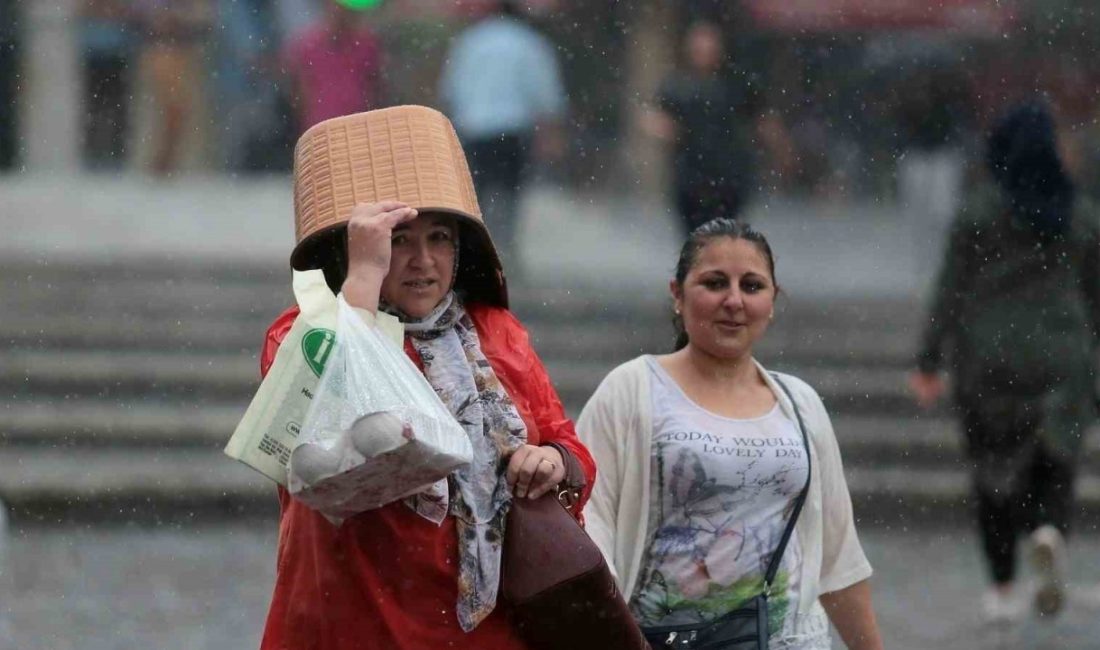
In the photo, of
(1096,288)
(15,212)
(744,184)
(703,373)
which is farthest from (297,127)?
(703,373)

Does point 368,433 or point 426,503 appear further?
point 426,503

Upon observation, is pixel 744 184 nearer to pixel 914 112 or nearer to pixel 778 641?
pixel 778 641

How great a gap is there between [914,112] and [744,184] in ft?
32.2

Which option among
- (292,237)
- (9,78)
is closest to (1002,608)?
(292,237)

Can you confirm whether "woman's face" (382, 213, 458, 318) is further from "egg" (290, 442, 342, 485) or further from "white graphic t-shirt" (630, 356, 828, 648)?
"white graphic t-shirt" (630, 356, 828, 648)

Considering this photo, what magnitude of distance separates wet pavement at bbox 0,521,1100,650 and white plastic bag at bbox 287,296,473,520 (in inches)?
159

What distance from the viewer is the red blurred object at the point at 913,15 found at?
75.7 ft

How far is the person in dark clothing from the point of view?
11.8m

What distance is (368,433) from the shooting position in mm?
3572

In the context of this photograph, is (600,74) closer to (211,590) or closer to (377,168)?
(211,590)

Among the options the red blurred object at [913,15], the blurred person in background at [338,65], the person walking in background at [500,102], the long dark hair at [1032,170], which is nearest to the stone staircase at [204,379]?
the person walking in background at [500,102]

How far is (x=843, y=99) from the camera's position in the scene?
21922 mm

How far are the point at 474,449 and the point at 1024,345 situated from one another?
14.7 ft

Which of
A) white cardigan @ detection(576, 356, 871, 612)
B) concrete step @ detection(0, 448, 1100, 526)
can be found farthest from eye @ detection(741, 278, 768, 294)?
concrete step @ detection(0, 448, 1100, 526)
